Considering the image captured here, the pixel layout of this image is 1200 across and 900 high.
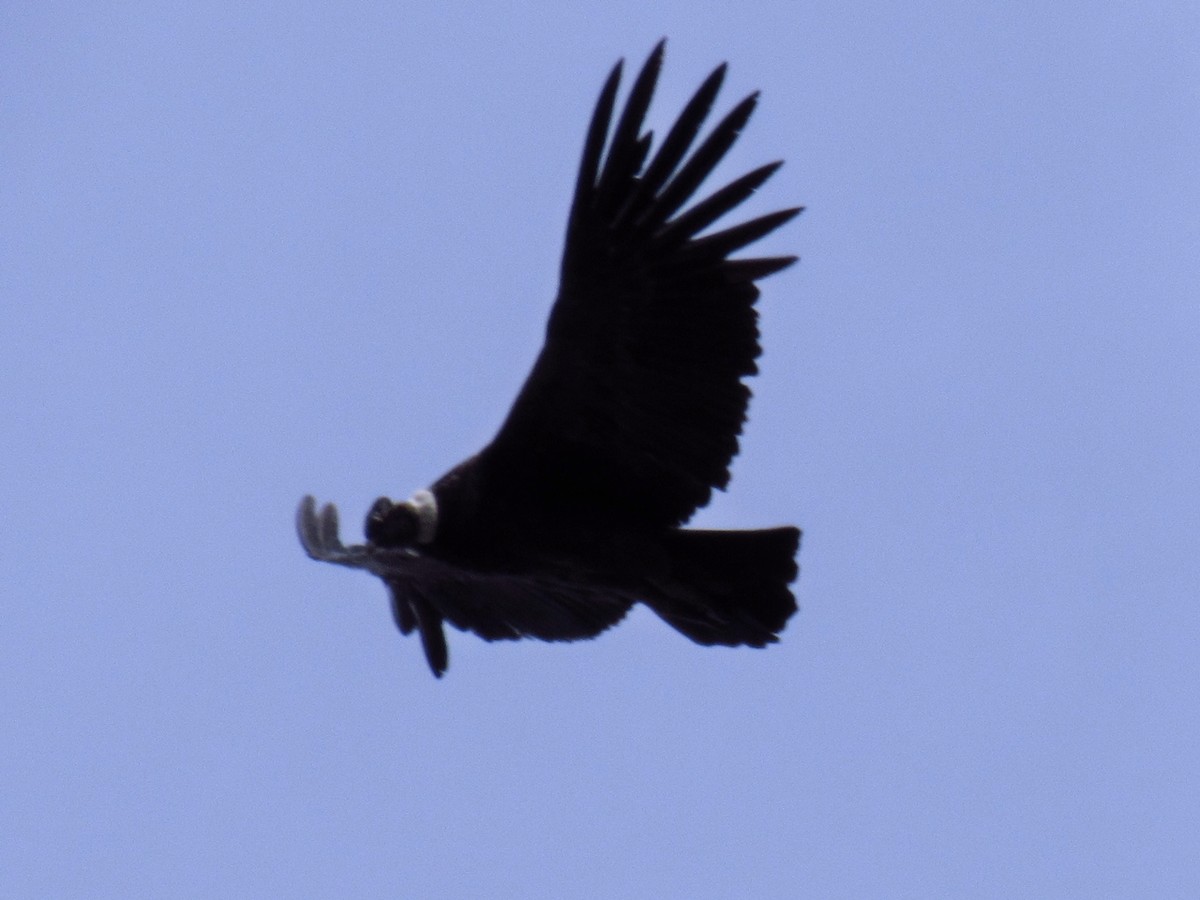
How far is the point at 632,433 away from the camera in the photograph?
8.92 m

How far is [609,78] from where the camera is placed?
8156 millimetres

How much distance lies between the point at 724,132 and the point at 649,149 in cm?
33

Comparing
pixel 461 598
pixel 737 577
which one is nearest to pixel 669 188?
pixel 737 577

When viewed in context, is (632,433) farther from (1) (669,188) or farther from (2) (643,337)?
(1) (669,188)

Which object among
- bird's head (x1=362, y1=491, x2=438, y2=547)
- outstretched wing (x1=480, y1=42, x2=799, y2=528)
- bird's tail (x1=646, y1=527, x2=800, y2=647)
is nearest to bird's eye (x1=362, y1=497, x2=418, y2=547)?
bird's head (x1=362, y1=491, x2=438, y2=547)

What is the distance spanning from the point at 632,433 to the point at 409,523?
1.10m

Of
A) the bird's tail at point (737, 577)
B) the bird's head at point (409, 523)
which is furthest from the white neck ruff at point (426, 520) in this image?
the bird's tail at point (737, 577)

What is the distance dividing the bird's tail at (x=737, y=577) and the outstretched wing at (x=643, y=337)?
0.18m

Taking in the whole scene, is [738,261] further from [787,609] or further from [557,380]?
[787,609]

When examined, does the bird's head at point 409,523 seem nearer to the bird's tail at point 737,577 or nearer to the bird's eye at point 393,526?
the bird's eye at point 393,526

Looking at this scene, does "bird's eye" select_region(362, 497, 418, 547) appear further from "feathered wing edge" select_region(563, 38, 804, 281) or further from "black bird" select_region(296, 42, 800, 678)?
"feathered wing edge" select_region(563, 38, 804, 281)

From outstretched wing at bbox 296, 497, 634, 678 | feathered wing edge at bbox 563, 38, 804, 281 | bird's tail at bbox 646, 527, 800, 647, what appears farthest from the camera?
outstretched wing at bbox 296, 497, 634, 678

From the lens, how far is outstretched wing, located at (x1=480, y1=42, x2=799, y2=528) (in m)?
8.46

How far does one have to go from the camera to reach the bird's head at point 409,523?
9.04 metres
